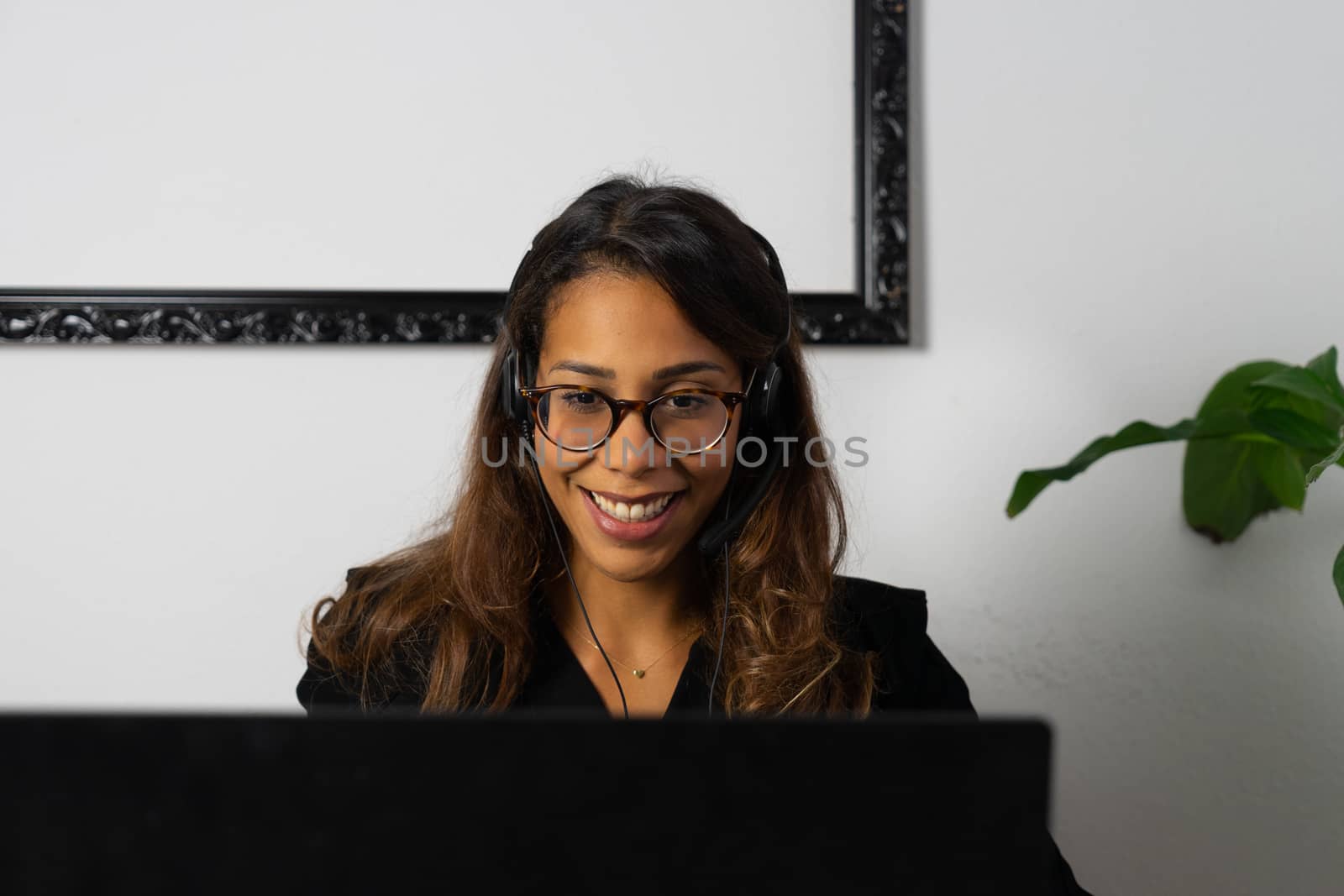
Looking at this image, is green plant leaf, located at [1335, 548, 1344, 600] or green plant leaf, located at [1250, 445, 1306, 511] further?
green plant leaf, located at [1250, 445, 1306, 511]

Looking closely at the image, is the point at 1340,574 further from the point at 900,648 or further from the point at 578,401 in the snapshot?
the point at 578,401

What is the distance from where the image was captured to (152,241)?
4.55ft

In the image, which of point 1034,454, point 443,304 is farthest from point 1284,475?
point 443,304

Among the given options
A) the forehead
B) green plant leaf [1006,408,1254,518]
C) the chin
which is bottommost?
the chin

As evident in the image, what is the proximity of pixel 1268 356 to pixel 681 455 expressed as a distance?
93cm

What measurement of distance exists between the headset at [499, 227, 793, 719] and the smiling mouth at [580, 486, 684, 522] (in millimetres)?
72

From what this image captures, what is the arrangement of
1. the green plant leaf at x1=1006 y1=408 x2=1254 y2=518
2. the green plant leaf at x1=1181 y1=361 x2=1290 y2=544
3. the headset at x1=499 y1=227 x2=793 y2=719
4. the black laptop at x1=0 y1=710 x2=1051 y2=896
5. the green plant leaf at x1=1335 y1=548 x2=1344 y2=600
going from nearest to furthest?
1. the black laptop at x1=0 y1=710 x2=1051 y2=896
2. the green plant leaf at x1=1335 y1=548 x2=1344 y2=600
3. the headset at x1=499 y1=227 x2=793 y2=719
4. the green plant leaf at x1=1006 y1=408 x2=1254 y2=518
5. the green plant leaf at x1=1181 y1=361 x2=1290 y2=544

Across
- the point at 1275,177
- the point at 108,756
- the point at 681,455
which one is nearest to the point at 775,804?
the point at 108,756

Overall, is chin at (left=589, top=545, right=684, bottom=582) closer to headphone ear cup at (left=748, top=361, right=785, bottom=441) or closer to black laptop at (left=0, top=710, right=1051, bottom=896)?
headphone ear cup at (left=748, top=361, right=785, bottom=441)

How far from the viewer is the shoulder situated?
1142mm

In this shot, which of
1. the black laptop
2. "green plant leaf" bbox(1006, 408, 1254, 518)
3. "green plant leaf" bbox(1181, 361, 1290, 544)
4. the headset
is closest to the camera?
the black laptop

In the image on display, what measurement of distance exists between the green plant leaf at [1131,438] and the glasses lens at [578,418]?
49 cm

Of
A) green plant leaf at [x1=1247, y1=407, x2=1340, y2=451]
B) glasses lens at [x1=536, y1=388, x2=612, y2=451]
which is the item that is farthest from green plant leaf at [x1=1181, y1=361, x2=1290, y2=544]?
glasses lens at [x1=536, y1=388, x2=612, y2=451]

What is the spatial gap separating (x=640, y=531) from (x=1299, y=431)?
0.67m
